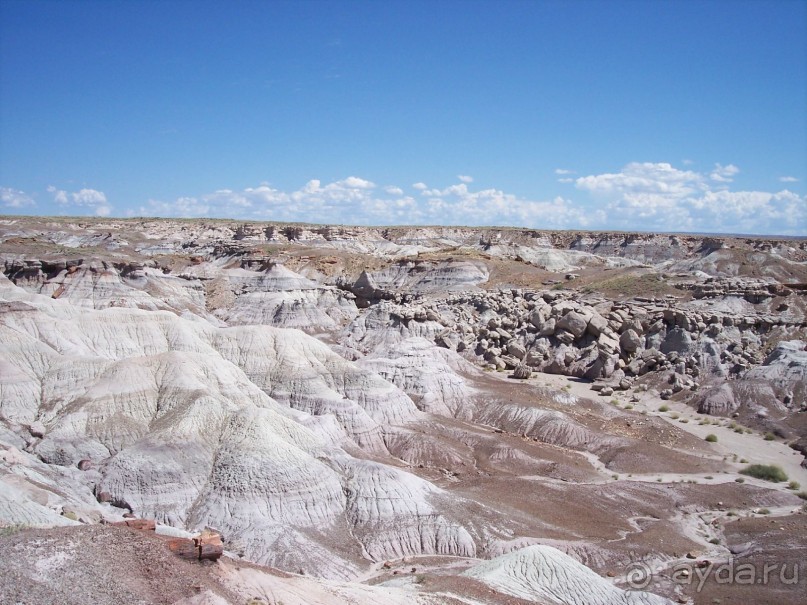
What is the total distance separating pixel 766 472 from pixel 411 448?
2065cm

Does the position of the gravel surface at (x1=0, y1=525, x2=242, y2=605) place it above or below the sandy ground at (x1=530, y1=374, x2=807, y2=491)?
above

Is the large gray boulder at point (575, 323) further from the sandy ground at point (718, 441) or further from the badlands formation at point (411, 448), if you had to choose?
the sandy ground at point (718, 441)

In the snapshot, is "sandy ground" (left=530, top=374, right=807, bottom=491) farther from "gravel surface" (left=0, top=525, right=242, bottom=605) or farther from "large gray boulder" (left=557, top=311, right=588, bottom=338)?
"gravel surface" (left=0, top=525, right=242, bottom=605)

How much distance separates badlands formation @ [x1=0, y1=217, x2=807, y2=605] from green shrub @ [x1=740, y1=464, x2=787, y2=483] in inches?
30.0

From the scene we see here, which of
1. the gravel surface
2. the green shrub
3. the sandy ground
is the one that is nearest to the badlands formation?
the gravel surface

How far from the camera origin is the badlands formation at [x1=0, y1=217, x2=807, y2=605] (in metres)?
20.3

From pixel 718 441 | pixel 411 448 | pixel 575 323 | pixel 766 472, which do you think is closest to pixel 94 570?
pixel 411 448

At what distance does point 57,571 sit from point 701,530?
27046 millimetres

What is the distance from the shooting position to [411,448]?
37625 mm

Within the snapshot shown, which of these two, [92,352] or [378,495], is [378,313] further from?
[378,495]

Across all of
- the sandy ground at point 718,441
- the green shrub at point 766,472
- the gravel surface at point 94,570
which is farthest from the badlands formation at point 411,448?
the green shrub at point 766,472

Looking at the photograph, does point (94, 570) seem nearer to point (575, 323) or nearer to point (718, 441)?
point (718, 441)

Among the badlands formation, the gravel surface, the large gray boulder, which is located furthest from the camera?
the large gray boulder

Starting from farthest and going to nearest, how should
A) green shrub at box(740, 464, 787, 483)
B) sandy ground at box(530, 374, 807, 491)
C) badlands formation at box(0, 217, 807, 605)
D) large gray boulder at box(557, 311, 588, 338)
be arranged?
large gray boulder at box(557, 311, 588, 338) < sandy ground at box(530, 374, 807, 491) < green shrub at box(740, 464, 787, 483) < badlands formation at box(0, 217, 807, 605)
